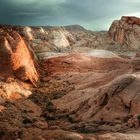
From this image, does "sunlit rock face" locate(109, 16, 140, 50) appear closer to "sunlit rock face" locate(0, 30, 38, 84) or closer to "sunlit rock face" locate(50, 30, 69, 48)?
"sunlit rock face" locate(50, 30, 69, 48)

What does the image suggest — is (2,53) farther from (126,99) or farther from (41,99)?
(126,99)

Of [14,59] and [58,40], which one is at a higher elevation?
[14,59]

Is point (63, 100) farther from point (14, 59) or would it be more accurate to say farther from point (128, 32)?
point (128, 32)

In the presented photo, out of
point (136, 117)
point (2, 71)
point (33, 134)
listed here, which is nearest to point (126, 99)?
point (136, 117)

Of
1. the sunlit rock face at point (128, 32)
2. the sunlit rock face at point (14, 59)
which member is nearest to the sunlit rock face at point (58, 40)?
the sunlit rock face at point (128, 32)

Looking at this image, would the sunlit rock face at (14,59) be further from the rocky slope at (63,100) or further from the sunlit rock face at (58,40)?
the sunlit rock face at (58,40)

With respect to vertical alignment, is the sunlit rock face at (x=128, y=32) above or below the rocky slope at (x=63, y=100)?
above

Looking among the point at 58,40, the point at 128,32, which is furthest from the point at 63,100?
the point at 58,40

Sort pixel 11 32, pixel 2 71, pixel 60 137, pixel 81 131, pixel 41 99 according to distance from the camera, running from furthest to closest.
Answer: pixel 11 32 < pixel 2 71 < pixel 41 99 < pixel 81 131 < pixel 60 137
